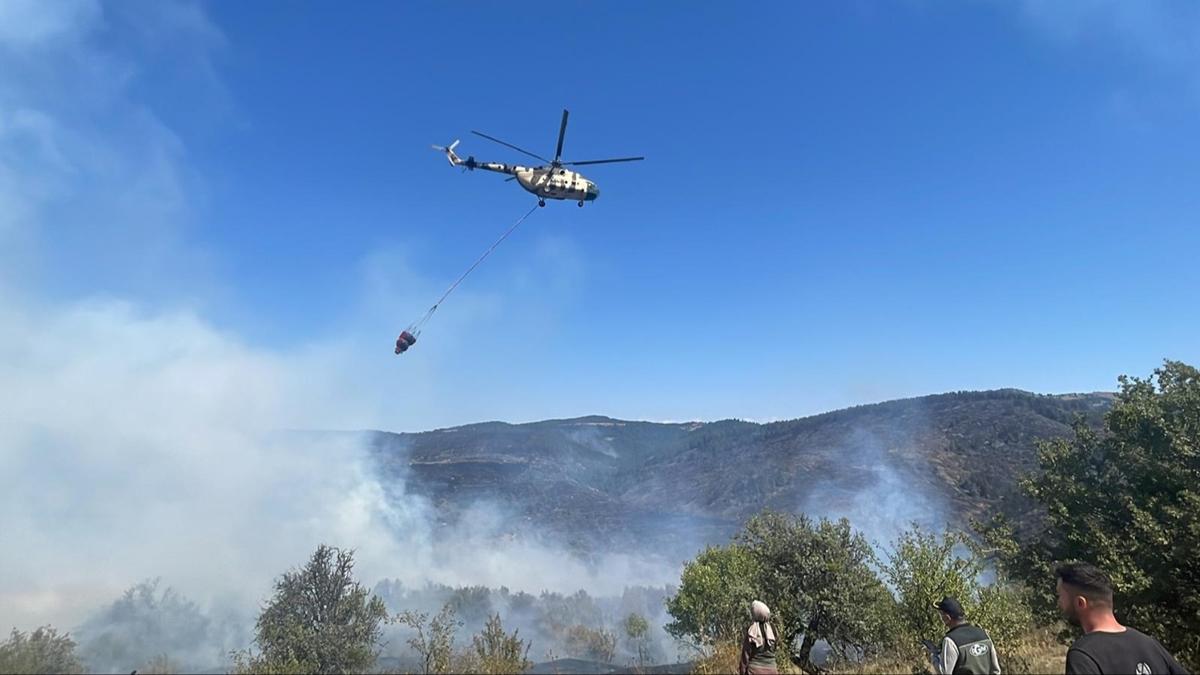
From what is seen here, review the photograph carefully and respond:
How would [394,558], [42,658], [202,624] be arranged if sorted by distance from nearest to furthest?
1. [42,658]
2. [202,624]
3. [394,558]

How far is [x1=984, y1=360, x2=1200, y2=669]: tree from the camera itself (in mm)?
19578

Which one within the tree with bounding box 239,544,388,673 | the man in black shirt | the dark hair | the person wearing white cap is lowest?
the tree with bounding box 239,544,388,673

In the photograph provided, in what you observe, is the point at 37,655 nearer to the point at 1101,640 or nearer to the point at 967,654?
the point at 967,654

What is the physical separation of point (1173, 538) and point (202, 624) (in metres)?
84.1

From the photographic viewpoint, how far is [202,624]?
6481cm

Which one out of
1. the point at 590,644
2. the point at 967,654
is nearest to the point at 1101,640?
the point at 967,654

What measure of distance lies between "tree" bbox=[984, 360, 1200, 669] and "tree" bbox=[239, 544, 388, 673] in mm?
29959

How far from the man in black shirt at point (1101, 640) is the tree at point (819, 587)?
896 inches

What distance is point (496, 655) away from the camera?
1838 cm

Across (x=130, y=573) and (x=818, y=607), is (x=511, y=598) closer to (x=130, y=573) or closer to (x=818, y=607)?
(x=130, y=573)

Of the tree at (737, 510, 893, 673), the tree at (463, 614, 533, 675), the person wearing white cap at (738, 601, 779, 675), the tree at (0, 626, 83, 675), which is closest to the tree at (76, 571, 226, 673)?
→ the tree at (0, 626, 83, 675)

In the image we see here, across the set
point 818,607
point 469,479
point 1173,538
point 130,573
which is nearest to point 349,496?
point 469,479

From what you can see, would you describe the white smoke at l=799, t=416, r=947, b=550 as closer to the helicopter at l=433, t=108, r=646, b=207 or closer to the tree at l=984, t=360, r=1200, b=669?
the tree at l=984, t=360, r=1200, b=669

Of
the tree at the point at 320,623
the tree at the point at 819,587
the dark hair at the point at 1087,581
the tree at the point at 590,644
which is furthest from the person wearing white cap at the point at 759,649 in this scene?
the tree at the point at 590,644
